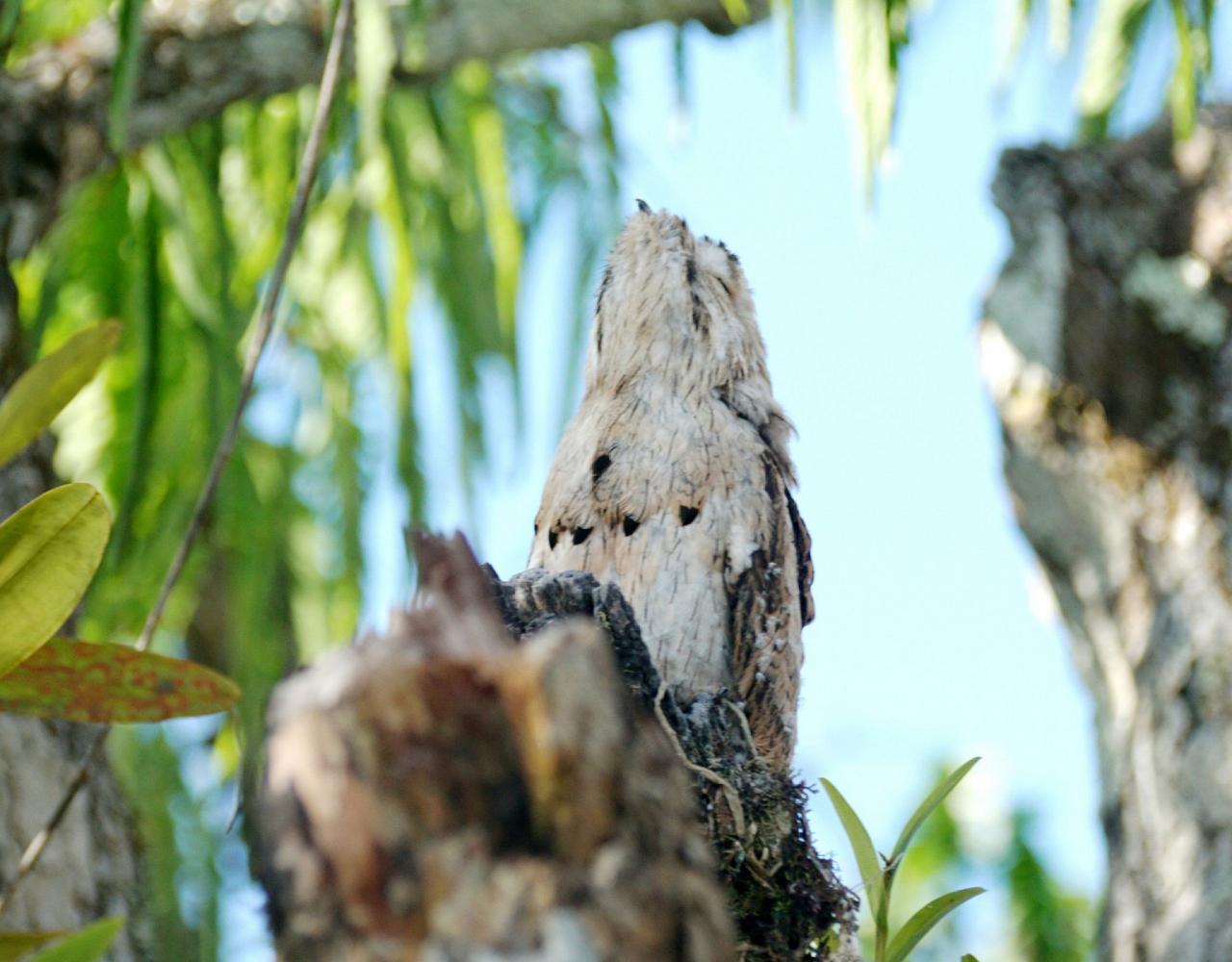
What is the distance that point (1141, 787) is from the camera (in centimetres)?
310

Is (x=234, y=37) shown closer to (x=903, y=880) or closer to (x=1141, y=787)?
(x=1141, y=787)

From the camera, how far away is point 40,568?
127 cm

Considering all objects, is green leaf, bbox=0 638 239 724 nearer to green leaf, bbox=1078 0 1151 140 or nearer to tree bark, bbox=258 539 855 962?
tree bark, bbox=258 539 855 962

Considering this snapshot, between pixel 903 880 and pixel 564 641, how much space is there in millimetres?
5817

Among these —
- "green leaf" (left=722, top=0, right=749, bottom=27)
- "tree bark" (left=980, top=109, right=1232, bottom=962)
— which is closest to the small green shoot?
"tree bark" (left=980, top=109, right=1232, bottom=962)

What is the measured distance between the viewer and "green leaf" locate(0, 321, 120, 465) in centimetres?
130

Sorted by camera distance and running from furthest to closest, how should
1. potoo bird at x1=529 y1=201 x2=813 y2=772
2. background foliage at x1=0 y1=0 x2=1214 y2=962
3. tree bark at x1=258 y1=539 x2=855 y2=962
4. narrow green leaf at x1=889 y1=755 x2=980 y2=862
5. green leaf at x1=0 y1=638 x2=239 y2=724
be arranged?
background foliage at x1=0 y1=0 x2=1214 y2=962
potoo bird at x1=529 y1=201 x2=813 y2=772
narrow green leaf at x1=889 y1=755 x2=980 y2=862
green leaf at x1=0 y1=638 x2=239 y2=724
tree bark at x1=258 y1=539 x2=855 y2=962

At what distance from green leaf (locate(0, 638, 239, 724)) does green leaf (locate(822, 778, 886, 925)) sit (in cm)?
65

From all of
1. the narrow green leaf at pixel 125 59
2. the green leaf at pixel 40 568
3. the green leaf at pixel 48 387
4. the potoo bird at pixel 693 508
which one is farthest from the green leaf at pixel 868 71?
the green leaf at pixel 40 568

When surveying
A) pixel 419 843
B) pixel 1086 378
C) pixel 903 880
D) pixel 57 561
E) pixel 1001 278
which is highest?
pixel 1001 278

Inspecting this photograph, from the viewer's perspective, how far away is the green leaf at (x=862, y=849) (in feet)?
5.15

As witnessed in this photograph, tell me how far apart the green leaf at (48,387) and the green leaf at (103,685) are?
0.64ft

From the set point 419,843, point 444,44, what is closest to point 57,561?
point 419,843

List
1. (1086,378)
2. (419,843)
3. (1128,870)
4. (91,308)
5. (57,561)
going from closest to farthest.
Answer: (419,843), (57,561), (1128,870), (1086,378), (91,308)
